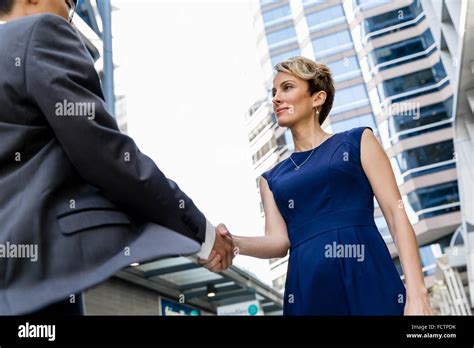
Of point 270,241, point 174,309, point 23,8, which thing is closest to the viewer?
point 23,8

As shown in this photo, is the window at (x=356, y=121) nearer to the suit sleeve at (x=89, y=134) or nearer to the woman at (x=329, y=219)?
the woman at (x=329, y=219)

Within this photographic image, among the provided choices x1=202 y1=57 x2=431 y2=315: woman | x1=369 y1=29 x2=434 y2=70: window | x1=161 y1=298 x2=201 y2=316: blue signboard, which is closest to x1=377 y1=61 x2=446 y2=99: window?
x1=369 y1=29 x2=434 y2=70: window

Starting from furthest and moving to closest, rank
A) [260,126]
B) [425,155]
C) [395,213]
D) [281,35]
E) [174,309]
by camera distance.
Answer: [260,126] < [281,35] < [425,155] < [174,309] < [395,213]

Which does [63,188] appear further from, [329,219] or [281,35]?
[281,35]

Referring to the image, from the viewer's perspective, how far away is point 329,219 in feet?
7.18

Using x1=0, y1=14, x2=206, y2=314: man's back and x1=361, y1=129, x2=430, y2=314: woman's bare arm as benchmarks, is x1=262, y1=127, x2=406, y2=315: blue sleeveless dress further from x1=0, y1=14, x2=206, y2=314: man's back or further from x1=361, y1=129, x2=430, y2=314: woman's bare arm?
x1=0, y1=14, x2=206, y2=314: man's back

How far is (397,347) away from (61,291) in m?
0.92

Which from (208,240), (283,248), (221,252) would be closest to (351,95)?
(283,248)

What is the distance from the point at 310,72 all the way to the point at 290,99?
150 mm

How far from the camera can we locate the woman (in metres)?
2.04

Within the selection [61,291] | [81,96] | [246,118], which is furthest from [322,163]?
[246,118]

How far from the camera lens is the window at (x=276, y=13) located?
6160 centimetres

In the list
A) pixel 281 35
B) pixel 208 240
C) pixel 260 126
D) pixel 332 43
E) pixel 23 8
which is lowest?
pixel 208 240

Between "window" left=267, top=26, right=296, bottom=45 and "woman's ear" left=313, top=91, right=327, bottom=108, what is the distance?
58.9 metres
